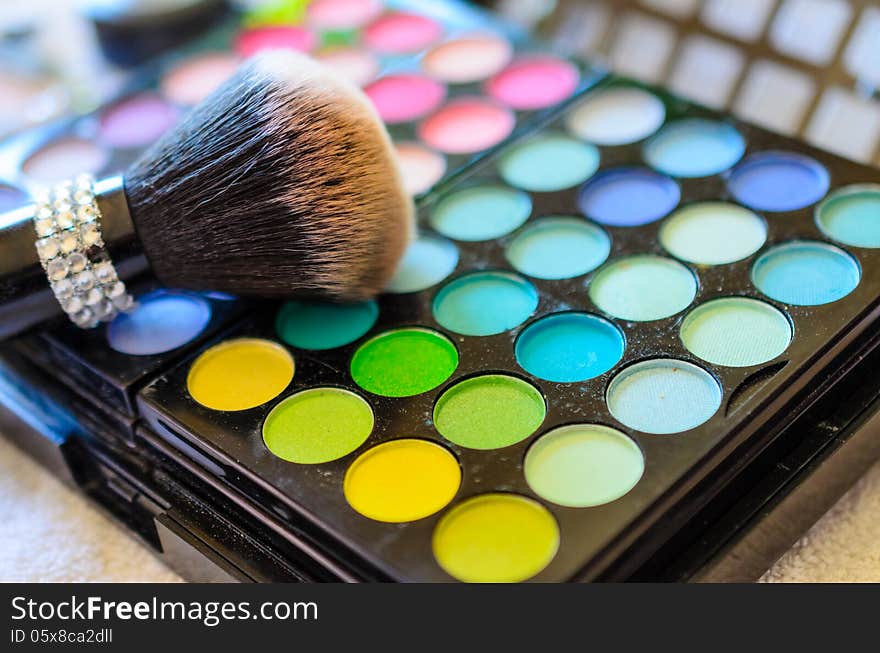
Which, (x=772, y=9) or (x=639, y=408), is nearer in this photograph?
(x=639, y=408)

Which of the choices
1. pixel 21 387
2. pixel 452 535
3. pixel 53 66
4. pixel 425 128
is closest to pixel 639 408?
pixel 452 535

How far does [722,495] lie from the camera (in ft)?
2.70

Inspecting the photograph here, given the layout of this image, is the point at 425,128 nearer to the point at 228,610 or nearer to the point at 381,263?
the point at 381,263

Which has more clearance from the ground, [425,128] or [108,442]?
[425,128]

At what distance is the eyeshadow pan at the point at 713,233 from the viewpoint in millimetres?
966

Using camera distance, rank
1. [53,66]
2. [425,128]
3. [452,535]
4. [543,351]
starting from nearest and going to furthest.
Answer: [452,535]
[543,351]
[425,128]
[53,66]

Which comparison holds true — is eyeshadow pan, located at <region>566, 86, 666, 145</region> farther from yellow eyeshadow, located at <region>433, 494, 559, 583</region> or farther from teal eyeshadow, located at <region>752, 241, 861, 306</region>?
yellow eyeshadow, located at <region>433, 494, 559, 583</region>

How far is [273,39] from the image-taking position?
131cm

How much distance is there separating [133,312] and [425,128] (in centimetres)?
36

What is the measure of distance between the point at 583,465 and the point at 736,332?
181 mm

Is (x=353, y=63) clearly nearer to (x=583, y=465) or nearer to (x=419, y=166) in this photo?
(x=419, y=166)

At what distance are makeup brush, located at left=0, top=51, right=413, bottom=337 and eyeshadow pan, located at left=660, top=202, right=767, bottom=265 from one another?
10.2 inches

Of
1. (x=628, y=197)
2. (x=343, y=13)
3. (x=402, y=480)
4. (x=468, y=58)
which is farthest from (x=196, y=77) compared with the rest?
(x=402, y=480)

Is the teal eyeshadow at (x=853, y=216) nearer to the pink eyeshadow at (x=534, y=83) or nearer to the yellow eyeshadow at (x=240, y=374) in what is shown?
the pink eyeshadow at (x=534, y=83)
